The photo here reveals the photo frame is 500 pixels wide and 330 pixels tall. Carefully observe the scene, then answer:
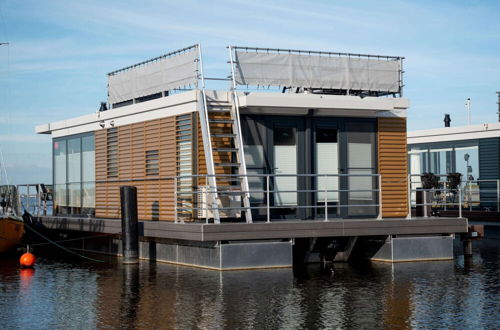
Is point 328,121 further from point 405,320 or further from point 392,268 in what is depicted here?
point 405,320

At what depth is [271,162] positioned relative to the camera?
1911cm

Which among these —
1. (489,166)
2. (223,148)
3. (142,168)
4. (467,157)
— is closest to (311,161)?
(223,148)

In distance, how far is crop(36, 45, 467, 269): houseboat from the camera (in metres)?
17.5

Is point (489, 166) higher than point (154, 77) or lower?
lower

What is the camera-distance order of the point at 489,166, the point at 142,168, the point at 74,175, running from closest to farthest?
the point at 142,168
the point at 74,175
the point at 489,166

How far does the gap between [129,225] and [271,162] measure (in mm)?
3698

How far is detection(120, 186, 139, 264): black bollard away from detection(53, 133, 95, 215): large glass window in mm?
4350

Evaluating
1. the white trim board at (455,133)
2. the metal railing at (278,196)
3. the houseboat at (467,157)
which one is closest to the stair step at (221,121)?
the metal railing at (278,196)

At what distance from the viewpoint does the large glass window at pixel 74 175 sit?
23.7 meters

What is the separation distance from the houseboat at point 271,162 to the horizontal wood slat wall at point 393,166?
3 cm

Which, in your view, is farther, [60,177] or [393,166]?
[60,177]

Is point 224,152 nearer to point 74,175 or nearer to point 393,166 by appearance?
point 393,166

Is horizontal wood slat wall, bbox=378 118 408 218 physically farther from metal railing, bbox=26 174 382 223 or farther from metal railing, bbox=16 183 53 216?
metal railing, bbox=16 183 53 216

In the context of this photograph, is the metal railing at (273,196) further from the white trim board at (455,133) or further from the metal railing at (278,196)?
the white trim board at (455,133)
